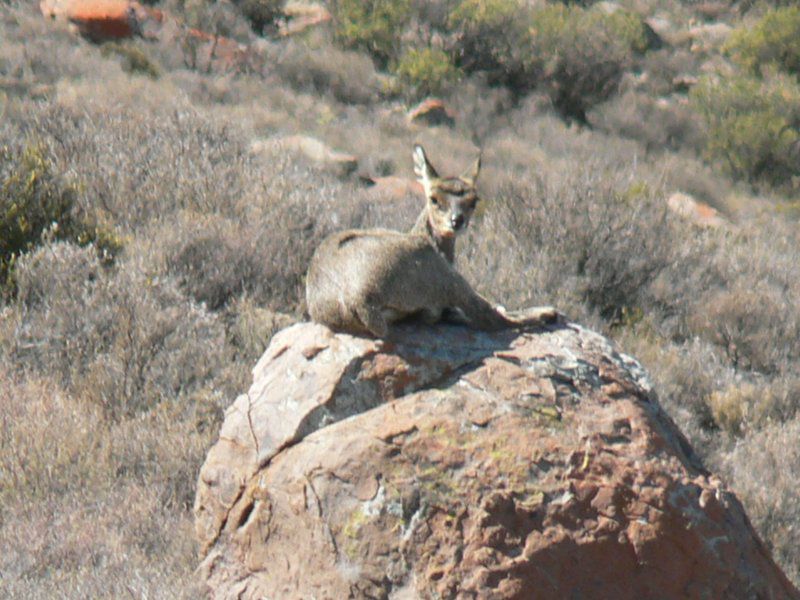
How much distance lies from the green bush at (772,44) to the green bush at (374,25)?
29.6ft

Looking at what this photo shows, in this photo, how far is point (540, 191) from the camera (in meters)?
11.7

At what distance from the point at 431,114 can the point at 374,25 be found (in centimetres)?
347

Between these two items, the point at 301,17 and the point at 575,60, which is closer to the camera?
the point at 575,60

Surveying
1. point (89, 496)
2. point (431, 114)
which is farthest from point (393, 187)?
point (89, 496)

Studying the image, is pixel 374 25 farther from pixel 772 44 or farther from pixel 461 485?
pixel 461 485

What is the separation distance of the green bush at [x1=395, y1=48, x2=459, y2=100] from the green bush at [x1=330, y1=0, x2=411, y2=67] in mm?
1248

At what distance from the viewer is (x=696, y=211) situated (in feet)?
57.7

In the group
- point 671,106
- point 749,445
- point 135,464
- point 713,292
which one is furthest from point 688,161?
point 135,464

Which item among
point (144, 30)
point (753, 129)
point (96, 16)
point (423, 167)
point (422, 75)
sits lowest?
point (753, 129)

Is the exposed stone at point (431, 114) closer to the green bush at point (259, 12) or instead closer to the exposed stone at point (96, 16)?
the green bush at point (259, 12)

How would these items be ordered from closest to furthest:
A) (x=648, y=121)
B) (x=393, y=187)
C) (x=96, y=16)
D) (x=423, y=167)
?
(x=423, y=167)
(x=393, y=187)
(x=96, y=16)
(x=648, y=121)

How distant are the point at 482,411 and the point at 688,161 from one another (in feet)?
60.6

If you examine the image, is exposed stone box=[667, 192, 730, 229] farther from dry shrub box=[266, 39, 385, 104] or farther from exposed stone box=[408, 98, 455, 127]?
dry shrub box=[266, 39, 385, 104]

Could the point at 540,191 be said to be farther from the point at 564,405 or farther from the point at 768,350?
the point at 564,405
